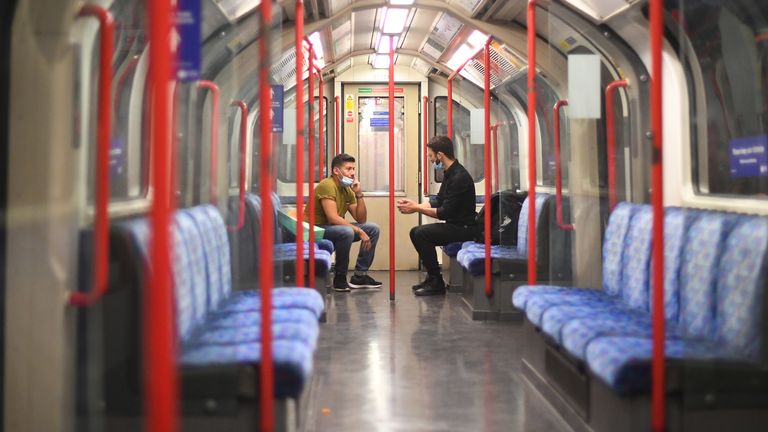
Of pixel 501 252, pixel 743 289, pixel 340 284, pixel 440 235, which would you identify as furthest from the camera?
pixel 340 284

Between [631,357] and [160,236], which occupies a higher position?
[160,236]

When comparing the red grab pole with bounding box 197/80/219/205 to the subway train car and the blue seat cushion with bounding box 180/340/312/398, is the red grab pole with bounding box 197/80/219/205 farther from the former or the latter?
the blue seat cushion with bounding box 180/340/312/398

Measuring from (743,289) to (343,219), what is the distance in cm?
538

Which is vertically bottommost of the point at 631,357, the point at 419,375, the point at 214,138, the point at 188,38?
the point at 419,375

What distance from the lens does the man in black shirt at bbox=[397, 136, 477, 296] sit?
7625 mm

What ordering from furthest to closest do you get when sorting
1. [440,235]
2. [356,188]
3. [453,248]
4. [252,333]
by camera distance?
[356,188] < [453,248] < [440,235] < [252,333]

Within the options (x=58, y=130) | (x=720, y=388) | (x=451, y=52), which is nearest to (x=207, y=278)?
(x=58, y=130)

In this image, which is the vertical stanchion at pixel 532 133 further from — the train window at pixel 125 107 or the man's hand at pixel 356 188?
the man's hand at pixel 356 188

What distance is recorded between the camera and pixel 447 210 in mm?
7664

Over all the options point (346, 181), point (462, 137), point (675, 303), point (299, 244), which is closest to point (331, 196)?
point (346, 181)

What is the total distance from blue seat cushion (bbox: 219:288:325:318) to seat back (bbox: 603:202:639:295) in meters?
1.57

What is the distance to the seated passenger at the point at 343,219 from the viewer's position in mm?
8141

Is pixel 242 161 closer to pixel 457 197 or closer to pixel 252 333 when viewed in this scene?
pixel 252 333

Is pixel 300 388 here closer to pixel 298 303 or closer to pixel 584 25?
pixel 298 303
